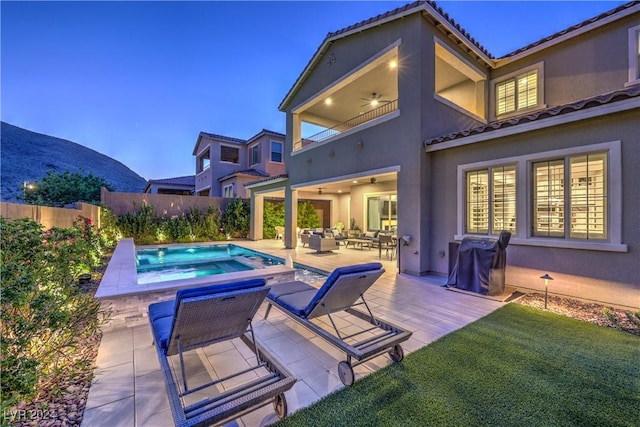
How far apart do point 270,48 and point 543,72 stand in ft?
64.2

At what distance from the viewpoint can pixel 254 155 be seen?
22984mm

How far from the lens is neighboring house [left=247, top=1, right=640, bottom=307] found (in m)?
5.41

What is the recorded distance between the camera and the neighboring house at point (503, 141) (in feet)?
17.8

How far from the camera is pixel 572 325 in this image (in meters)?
4.56

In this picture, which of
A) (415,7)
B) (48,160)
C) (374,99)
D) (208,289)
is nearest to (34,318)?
(208,289)

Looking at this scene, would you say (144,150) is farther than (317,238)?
Yes

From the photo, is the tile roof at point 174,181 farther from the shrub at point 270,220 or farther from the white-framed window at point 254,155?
the shrub at point 270,220

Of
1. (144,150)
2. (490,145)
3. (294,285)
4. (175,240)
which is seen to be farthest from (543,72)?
(144,150)

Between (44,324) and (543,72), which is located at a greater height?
(543,72)

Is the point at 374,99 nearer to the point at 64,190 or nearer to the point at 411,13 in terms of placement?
the point at 411,13

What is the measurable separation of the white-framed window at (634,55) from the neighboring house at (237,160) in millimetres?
18274

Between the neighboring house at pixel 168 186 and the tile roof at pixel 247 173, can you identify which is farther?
the neighboring house at pixel 168 186

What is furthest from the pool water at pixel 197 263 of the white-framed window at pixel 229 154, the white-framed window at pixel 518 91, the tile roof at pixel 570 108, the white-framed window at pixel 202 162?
the white-framed window at pixel 202 162

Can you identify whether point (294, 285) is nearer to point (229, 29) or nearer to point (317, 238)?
Answer: point (317, 238)
